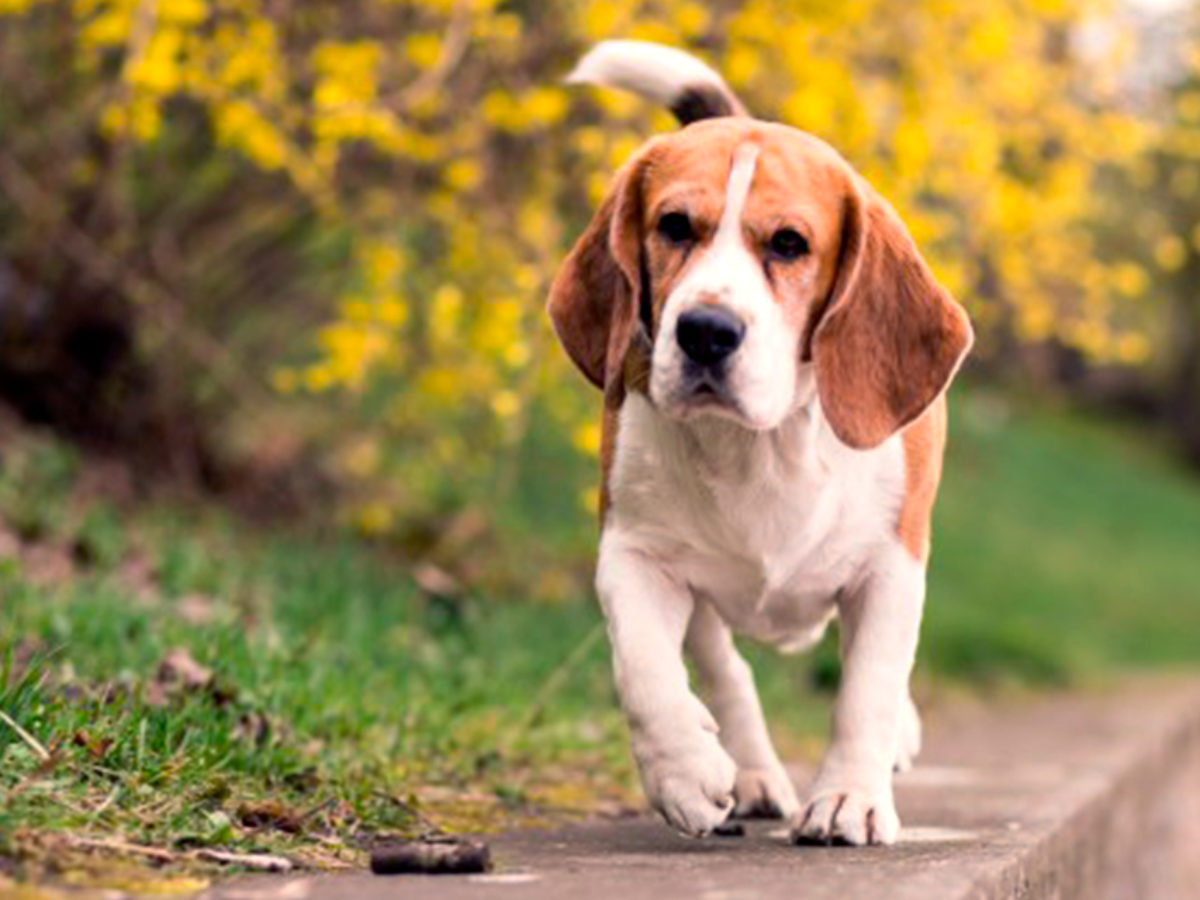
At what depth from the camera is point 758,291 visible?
391cm

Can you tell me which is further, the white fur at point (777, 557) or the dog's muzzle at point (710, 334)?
the white fur at point (777, 557)

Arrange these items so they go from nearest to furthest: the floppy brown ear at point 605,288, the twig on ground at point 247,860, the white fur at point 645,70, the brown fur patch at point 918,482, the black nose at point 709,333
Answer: the twig on ground at point 247,860
the black nose at point 709,333
the floppy brown ear at point 605,288
the brown fur patch at point 918,482
the white fur at point 645,70

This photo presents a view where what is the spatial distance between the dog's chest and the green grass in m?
0.71

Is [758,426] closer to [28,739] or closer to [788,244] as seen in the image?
[788,244]

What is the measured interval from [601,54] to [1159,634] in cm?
1242

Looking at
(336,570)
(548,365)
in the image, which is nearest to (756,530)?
(548,365)

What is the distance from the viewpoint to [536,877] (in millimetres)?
3379

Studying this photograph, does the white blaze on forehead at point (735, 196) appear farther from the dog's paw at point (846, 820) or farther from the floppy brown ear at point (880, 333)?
the dog's paw at point (846, 820)

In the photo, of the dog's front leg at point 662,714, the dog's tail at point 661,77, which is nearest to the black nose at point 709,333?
the dog's front leg at point 662,714

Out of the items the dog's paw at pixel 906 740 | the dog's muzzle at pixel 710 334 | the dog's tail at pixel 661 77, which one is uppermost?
the dog's tail at pixel 661 77

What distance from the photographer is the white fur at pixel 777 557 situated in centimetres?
410

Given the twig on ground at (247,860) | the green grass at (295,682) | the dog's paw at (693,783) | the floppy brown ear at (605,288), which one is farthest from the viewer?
the floppy brown ear at (605,288)

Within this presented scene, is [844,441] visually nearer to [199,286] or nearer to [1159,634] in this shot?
[199,286]

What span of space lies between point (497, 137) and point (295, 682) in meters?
4.04
